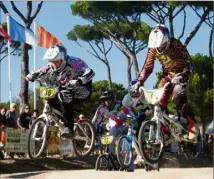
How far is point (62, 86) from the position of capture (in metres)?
8.48

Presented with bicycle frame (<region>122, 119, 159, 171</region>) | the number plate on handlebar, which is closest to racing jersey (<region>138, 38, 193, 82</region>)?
bicycle frame (<region>122, 119, 159, 171</region>)

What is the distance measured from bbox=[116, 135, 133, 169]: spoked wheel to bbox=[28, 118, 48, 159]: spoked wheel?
1.00 meters

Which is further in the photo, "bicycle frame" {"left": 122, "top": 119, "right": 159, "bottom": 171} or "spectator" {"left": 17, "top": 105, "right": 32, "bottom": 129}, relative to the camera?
"spectator" {"left": 17, "top": 105, "right": 32, "bottom": 129}

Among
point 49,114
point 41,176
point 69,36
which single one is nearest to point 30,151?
point 49,114

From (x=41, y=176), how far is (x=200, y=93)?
335 centimetres

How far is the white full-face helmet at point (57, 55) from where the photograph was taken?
847 cm

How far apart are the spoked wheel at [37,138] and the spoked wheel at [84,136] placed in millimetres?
533

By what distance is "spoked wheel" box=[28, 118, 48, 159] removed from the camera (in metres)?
8.46

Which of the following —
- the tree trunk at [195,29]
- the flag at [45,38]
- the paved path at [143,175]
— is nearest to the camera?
the paved path at [143,175]

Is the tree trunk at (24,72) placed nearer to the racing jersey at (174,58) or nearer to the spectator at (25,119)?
the spectator at (25,119)

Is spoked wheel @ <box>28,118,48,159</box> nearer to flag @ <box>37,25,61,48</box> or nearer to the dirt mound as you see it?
the dirt mound

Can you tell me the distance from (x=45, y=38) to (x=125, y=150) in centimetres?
252

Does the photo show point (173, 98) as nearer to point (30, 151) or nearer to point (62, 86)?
point (62, 86)

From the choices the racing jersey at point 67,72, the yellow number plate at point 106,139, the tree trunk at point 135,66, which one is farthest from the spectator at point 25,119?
the tree trunk at point 135,66
